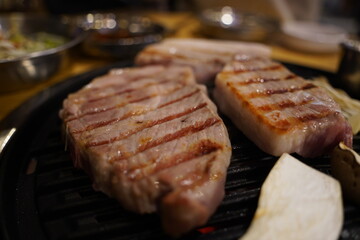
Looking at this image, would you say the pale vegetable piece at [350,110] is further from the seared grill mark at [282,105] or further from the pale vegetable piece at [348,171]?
the pale vegetable piece at [348,171]

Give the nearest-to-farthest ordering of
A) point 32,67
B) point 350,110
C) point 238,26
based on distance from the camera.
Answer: point 350,110
point 32,67
point 238,26

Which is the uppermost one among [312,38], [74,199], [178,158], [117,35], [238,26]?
[117,35]

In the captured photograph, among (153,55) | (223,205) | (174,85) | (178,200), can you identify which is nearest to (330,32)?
(153,55)

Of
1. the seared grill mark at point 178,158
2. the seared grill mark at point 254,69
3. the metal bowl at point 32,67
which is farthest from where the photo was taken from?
the metal bowl at point 32,67

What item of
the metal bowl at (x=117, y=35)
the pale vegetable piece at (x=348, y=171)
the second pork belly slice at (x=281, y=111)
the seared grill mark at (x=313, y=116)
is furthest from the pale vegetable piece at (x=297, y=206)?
the metal bowl at (x=117, y=35)

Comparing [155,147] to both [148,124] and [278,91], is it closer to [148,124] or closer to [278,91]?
[148,124]

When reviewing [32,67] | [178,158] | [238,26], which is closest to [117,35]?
[32,67]

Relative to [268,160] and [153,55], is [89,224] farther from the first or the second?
[153,55]

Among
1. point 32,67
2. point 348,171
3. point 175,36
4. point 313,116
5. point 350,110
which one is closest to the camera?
point 348,171
